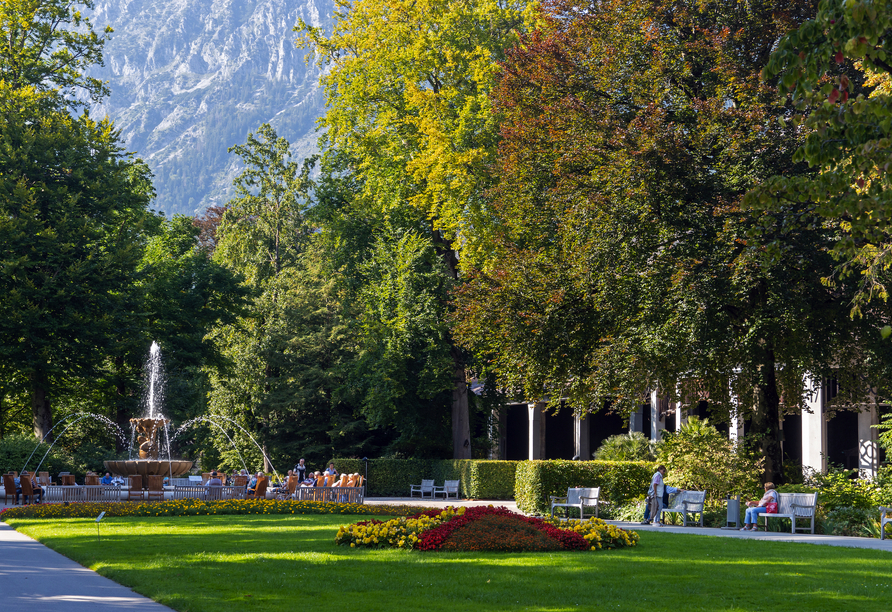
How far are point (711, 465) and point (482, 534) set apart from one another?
10438mm

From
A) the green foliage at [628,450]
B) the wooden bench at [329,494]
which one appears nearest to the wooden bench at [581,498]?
the wooden bench at [329,494]

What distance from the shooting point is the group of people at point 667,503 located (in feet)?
66.0

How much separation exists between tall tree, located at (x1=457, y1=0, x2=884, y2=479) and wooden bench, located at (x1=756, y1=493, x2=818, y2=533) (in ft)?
9.49

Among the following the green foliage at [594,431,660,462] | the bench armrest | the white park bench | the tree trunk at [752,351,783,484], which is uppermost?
the tree trunk at [752,351,783,484]

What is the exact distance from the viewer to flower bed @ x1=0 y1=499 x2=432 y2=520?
21203 millimetres

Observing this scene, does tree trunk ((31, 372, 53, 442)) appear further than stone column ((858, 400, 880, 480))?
Yes

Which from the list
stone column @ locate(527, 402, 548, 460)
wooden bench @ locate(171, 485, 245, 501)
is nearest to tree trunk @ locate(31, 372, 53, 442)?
wooden bench @ locate(171, 485, 245, 501)

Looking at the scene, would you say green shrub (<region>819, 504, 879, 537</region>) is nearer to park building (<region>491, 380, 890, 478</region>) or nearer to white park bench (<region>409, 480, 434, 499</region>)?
park building (<region>491, 380, 890, 478</region>)

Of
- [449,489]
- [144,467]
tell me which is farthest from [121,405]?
[144,467]

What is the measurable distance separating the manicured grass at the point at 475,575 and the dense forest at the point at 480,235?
11.0 ft

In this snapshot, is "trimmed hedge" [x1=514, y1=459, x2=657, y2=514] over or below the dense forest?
below

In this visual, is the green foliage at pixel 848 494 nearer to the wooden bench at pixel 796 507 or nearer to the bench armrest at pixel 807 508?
the wooden bench at pixel 796 507

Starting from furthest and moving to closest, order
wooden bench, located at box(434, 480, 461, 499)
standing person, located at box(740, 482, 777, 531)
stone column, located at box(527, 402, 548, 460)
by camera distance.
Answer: stone column, located at box(527, 402, 548, 460)
wooden bench, located at box(434, 480, 461, 499)
standing person, located at box(740, 482, 777, 531)

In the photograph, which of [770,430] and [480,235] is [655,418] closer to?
[480,235]
